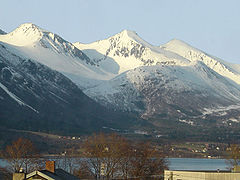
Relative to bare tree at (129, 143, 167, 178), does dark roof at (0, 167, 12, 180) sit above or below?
below

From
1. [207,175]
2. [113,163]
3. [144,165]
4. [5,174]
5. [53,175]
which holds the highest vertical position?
[113,163]

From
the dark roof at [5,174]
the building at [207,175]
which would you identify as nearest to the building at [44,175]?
the building at [207,175]

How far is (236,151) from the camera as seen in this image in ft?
440

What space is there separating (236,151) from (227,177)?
2502 inches

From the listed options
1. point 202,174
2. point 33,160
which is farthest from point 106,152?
point 202,174

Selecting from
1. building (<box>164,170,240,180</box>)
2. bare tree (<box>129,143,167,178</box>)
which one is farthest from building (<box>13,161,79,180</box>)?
bare tree (<box>129,143,167,178</box>)

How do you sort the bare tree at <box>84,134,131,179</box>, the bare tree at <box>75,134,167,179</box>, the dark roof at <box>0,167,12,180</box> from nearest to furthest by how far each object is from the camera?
the dark roof at <box>0,167,12,180</box> → the bare tree at <box>75,134,167,179</box> → the bare tree at <box>84,134,131,179</box>

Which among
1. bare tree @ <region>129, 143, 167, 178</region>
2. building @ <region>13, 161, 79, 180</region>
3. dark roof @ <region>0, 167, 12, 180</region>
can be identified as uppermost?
bare tree @ <region>129, 143, 167, 178</region>

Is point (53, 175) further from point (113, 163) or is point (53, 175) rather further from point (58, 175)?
point (113, 163)

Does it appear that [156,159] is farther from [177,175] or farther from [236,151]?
[177,175]

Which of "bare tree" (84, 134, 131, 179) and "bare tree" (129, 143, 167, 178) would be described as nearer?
"bare tree" (129, 143, 167, 178)

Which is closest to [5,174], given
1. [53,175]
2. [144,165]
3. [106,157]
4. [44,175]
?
[106,157]

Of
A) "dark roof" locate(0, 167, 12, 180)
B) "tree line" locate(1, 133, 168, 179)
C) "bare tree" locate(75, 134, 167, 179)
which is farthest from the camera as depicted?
"bare tree" locate(75, 134, 167, 179)

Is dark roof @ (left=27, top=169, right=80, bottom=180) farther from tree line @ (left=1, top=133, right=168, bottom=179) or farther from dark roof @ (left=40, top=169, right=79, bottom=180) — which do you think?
tree line @ (left=1, top=133, right=168, bottom=179)
